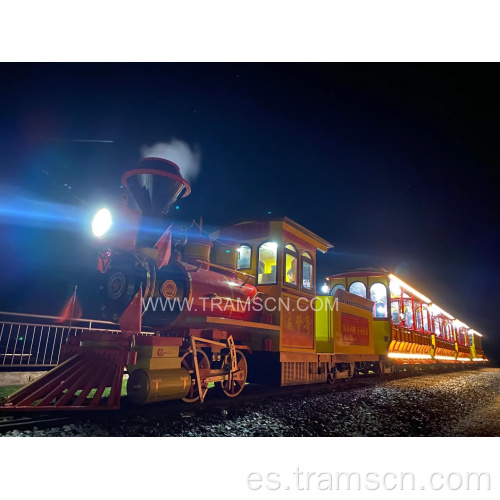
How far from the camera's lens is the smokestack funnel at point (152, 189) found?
450cm

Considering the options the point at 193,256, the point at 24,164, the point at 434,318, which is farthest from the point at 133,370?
the point at 434,318

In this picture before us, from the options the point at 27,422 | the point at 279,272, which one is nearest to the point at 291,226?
the point at 279,272

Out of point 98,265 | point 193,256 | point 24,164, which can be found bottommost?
point 98,265

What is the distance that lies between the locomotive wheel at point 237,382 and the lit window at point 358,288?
6.77 metres

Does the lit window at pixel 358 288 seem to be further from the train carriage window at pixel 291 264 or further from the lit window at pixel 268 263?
the lit window at pixel 268 263

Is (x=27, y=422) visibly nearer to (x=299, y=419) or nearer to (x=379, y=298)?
(x=299, y=419)

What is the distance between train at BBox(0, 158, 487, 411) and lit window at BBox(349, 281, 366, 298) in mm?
3196

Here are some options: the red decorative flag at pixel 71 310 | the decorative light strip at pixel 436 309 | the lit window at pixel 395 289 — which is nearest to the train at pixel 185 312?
the red decorative flag at pixel 71 310

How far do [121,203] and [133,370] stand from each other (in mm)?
1920

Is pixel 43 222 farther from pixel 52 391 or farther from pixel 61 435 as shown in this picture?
pixel 61 435

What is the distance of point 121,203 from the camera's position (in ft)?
14.0

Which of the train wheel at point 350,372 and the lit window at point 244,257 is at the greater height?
the lit window at point 244,257

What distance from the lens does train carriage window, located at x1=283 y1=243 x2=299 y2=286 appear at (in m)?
6.62

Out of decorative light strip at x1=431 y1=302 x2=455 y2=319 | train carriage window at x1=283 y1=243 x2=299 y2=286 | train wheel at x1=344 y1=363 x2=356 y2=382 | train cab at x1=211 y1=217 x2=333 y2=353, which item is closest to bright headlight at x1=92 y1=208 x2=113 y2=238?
train cab at x1=211 y1=217 x2=333 y2=353
